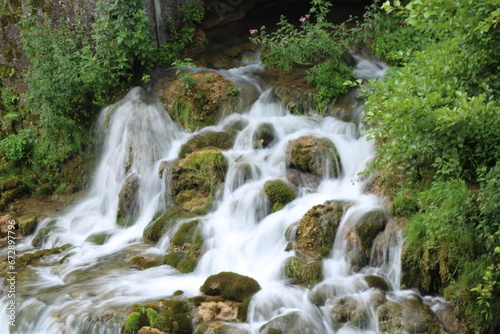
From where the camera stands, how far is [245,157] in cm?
861

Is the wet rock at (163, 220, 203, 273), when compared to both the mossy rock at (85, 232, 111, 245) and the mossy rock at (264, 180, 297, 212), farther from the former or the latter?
the mossy rock at (85, 232, 111, 245)

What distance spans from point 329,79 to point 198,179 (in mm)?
3067

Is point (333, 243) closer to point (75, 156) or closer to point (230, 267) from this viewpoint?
point (230, 267)

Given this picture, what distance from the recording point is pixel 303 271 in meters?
6.20

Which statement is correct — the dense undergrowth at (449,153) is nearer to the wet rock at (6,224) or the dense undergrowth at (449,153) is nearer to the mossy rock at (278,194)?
the mossy rock at (278,194)

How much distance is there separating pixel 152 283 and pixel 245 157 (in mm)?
2811

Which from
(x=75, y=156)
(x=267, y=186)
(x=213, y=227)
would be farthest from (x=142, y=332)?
(x=75, y=156)

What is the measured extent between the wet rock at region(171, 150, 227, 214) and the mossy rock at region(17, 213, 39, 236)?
2.68 meters

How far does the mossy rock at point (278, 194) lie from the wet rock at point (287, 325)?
2.15 metres

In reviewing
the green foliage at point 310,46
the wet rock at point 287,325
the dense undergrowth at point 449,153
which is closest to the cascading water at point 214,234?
the wet rock at point 287,325

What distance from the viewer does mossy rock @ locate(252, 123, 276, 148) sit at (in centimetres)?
880

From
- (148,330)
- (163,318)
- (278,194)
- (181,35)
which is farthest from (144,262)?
(181,35)

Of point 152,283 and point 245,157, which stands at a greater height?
point 245,157

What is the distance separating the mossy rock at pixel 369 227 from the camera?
20.1ft
